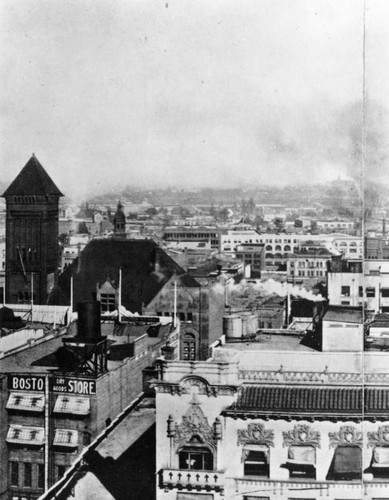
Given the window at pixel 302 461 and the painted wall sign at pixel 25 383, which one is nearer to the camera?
the window at pixel 302 461

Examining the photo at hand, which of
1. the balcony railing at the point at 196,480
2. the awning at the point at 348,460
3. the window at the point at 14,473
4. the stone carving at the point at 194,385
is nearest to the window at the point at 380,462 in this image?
the awning at the point at 348,460

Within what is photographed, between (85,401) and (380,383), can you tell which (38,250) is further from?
(380,383)

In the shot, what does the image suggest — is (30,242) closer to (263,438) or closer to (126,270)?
(126,270)

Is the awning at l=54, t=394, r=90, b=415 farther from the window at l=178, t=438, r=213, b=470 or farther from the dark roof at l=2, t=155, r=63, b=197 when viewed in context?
the dark roof at l=2, t=155, r=63, b=197

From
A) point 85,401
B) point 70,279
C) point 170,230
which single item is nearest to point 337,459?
point 85,401

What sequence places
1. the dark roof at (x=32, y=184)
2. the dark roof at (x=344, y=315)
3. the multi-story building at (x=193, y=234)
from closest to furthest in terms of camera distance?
the dark roof at (x=344, y=315)
the dark roof at (x=32, y=184)
the multi-story building at (x=193, y=234)

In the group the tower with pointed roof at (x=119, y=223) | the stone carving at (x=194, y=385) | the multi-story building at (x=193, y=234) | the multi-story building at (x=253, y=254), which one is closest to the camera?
the stone carving at (x=194, y=385)

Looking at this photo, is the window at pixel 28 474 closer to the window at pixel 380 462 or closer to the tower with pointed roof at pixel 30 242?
the window at pixel 380 462

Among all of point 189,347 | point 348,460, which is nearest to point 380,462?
point 348,460
